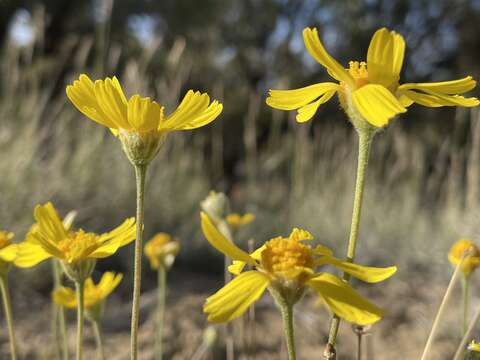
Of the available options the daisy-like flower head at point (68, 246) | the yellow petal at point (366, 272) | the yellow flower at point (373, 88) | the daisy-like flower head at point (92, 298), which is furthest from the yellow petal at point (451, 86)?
the daisy-like flower head at point (92, 298)

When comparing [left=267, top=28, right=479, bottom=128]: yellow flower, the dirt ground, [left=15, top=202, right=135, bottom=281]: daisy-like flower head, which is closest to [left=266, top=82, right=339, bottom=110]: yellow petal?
[left=267, top=28, right=479, bottom=128]: yellow flower

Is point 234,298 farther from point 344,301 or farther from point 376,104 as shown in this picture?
point 376,104

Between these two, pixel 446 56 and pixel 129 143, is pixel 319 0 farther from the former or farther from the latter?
pixel 129 143

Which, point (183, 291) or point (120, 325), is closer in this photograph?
point (120, 325)

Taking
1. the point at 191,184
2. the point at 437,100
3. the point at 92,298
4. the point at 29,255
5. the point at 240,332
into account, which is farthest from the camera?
the point at 191,184

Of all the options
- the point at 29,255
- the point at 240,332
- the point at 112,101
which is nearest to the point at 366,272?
the point at 112,101

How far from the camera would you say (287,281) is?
0.42m

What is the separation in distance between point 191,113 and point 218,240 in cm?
15

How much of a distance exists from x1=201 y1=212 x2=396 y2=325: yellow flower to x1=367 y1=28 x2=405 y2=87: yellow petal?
0.52 ft

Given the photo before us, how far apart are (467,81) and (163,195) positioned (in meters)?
2.62

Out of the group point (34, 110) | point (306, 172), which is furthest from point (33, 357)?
point (306, 172)

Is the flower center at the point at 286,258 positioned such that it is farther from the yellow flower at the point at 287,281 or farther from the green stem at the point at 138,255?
the green stem at the point at 138,255

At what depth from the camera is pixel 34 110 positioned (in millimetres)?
2609

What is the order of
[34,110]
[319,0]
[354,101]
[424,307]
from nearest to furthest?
[354,101] < [424,307] < [34,110] < [319,0]
